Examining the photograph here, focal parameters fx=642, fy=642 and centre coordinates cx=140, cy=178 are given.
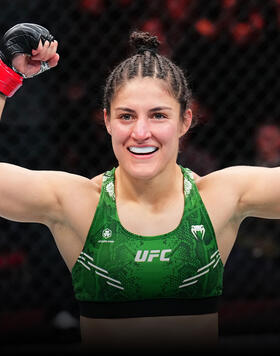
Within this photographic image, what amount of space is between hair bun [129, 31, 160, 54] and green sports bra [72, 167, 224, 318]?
1.12 ft

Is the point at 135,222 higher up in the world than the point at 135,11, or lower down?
lower down

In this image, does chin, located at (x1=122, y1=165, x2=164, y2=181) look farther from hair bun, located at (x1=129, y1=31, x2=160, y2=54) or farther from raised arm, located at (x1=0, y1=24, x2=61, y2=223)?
hair bun, located at (x1=129, y1=31, x2=160, y2=54)

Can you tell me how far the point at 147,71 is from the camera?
1.31m

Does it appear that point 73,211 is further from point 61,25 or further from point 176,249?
point 61,25

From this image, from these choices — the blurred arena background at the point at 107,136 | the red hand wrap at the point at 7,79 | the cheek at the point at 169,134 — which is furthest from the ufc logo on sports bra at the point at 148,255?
the blurred arena background at the point at 107,136

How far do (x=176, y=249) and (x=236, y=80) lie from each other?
1396 mm

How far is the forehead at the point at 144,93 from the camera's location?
1.28m

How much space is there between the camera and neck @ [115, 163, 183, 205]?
1.36m

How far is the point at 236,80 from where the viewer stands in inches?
101

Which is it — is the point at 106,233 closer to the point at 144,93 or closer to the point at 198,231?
the point at 198,231

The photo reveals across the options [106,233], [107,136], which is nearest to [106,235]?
[106,233]

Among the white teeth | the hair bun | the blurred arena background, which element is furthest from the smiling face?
the blurred arena background

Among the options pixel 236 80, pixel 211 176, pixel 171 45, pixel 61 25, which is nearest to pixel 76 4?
pixel 61 25

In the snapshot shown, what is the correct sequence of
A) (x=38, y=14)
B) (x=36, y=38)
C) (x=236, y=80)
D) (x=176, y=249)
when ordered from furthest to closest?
(x=236, y=80) < (x=38, y=14) < (x=176, y=249) < (x=36, y=38)
